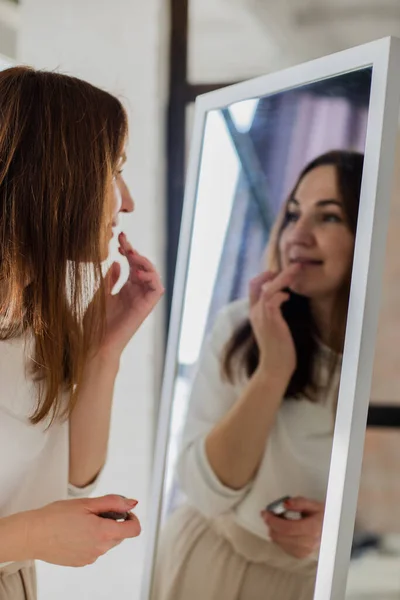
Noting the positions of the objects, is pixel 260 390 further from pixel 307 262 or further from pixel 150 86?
pixel 150 86

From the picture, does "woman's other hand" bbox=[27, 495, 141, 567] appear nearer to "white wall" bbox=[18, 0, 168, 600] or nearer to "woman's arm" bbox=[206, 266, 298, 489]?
"woman's arm" bbox=[206, 266, 298, 489]

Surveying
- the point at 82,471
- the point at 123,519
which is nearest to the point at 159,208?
the point at 82,471

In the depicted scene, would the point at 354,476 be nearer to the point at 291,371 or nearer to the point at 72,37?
the point at 291,371

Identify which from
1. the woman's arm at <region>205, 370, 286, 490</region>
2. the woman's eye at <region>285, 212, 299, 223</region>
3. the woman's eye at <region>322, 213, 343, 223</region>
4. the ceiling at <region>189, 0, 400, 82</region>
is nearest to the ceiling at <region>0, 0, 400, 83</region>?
the ceiling at <region>189, 0, 400, 82</region>

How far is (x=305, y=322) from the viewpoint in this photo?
136 centimetres

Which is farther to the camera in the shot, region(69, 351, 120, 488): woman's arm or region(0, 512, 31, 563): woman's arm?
region(69, 351, 120, 488): woman's arm

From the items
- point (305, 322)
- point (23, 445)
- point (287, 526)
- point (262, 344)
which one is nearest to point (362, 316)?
point (305, 322)

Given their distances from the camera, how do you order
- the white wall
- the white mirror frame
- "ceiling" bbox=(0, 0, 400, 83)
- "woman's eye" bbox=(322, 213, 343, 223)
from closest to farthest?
the white mirror frame → "woman's eye" bbox=(322, 213, 343, 223) → "ceiling" bbox=(0, 0, 400, 83) → the white wall

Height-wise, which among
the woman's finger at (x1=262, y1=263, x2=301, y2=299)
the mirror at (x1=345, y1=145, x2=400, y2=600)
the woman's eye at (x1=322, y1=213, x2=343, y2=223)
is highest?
Result: the woman's eye at (x1=322, y1=213, x2=343, y2=223)

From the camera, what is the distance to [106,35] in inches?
93.4

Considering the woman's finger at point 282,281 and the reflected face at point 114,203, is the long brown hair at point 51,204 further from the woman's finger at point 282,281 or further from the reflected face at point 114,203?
the woman's finger at point 282,281

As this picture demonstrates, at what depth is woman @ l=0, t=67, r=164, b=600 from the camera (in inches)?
53.2

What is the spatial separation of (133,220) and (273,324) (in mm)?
1095

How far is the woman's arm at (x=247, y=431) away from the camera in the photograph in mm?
1433
